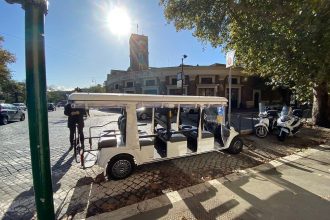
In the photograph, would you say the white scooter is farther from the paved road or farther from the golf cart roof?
the golf cart roof

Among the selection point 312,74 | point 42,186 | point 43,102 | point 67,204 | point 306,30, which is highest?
point 306,30

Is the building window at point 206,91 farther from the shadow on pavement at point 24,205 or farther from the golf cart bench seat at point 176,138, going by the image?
the shadow on pavement at point 24,205

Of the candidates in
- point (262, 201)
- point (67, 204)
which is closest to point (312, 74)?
point (262, 201)

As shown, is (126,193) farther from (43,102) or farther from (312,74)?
(312,74)

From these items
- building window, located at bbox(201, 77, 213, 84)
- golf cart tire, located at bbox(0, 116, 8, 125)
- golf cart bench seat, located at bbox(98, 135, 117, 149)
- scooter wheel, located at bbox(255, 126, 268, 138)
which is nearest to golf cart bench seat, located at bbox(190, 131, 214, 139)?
golf cart bench seat, located at bbox(98, 135, 117, 149)

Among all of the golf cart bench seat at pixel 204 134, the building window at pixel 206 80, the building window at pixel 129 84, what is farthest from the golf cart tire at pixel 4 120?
the building window at pixel 206 80

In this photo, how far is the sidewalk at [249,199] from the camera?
3.50 meters

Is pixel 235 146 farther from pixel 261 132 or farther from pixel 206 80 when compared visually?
pixel 206 80

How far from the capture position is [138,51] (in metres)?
51.4

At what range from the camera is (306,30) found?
761 cm

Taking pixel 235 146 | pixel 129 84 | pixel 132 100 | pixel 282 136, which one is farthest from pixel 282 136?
pixel 129 84

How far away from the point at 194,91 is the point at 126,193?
29.2 m

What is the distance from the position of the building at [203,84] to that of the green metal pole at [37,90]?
2964 centimetres

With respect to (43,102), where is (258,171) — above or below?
below
